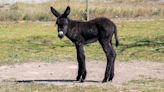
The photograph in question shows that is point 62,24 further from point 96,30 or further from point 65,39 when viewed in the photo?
point 65,39

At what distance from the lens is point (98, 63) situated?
15484mm

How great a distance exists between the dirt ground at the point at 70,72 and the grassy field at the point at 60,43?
2.96ft

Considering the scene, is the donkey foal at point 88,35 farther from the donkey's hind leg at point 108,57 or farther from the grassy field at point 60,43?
the grassy field at point 60,43

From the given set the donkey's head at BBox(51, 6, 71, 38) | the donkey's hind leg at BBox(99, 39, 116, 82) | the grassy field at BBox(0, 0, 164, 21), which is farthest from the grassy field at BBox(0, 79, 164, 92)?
the grassy field at BBox(0, 0, 164, 21)

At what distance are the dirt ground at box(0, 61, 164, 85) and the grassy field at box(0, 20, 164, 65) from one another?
2.96 ft

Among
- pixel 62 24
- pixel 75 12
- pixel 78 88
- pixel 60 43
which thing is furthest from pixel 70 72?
pixel 75 12

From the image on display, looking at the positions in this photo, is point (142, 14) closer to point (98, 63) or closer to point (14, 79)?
point (98, 63)

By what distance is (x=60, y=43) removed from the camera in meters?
A: 20.6

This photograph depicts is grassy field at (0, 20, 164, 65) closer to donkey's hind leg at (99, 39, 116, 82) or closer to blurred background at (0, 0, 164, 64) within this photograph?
blurred background at (0, 0, 164, 64)

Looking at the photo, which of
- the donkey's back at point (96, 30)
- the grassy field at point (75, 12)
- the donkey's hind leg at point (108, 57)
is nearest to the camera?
the donkey's back at point (96, 30)

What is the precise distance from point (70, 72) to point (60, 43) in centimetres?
673

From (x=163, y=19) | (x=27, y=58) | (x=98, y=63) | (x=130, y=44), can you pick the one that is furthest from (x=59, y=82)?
(x=163, y=19)

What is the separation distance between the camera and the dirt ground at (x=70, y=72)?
505 inches

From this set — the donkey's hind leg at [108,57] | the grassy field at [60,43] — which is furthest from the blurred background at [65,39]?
the donkey's hind leg at [108,57]
